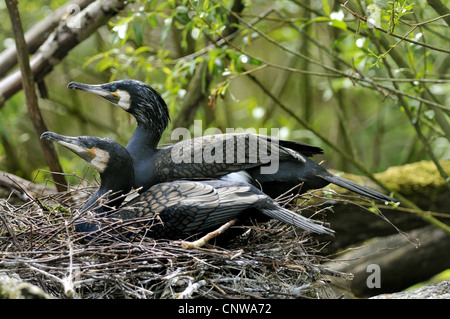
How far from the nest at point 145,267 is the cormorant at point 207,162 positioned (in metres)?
0.58

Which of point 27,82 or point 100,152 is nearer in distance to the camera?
point 100,152

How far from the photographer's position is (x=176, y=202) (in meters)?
2.97

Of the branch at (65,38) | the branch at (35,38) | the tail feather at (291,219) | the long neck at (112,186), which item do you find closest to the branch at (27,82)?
the branch at (65,38)

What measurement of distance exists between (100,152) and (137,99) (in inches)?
24.6

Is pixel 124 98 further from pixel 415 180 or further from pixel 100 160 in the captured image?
pixel 415 180

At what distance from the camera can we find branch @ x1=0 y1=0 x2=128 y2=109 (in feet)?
14.1

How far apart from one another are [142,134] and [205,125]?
2032mm

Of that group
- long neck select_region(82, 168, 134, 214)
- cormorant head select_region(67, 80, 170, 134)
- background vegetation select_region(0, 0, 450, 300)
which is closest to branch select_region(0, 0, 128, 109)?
background vegetation select_region(0, 0, 450, 300)

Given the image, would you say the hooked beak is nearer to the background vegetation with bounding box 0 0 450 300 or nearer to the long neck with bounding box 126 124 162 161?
the long neck with bounding box 126 124 162 161

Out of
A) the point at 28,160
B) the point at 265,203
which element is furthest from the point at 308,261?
the point at 28,160

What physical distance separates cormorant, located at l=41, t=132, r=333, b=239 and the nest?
134 mm

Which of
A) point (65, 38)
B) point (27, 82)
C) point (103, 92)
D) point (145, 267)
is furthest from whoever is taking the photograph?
point (65, 38)

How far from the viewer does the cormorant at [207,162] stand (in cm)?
343

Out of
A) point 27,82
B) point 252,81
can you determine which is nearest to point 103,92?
point 27,82
